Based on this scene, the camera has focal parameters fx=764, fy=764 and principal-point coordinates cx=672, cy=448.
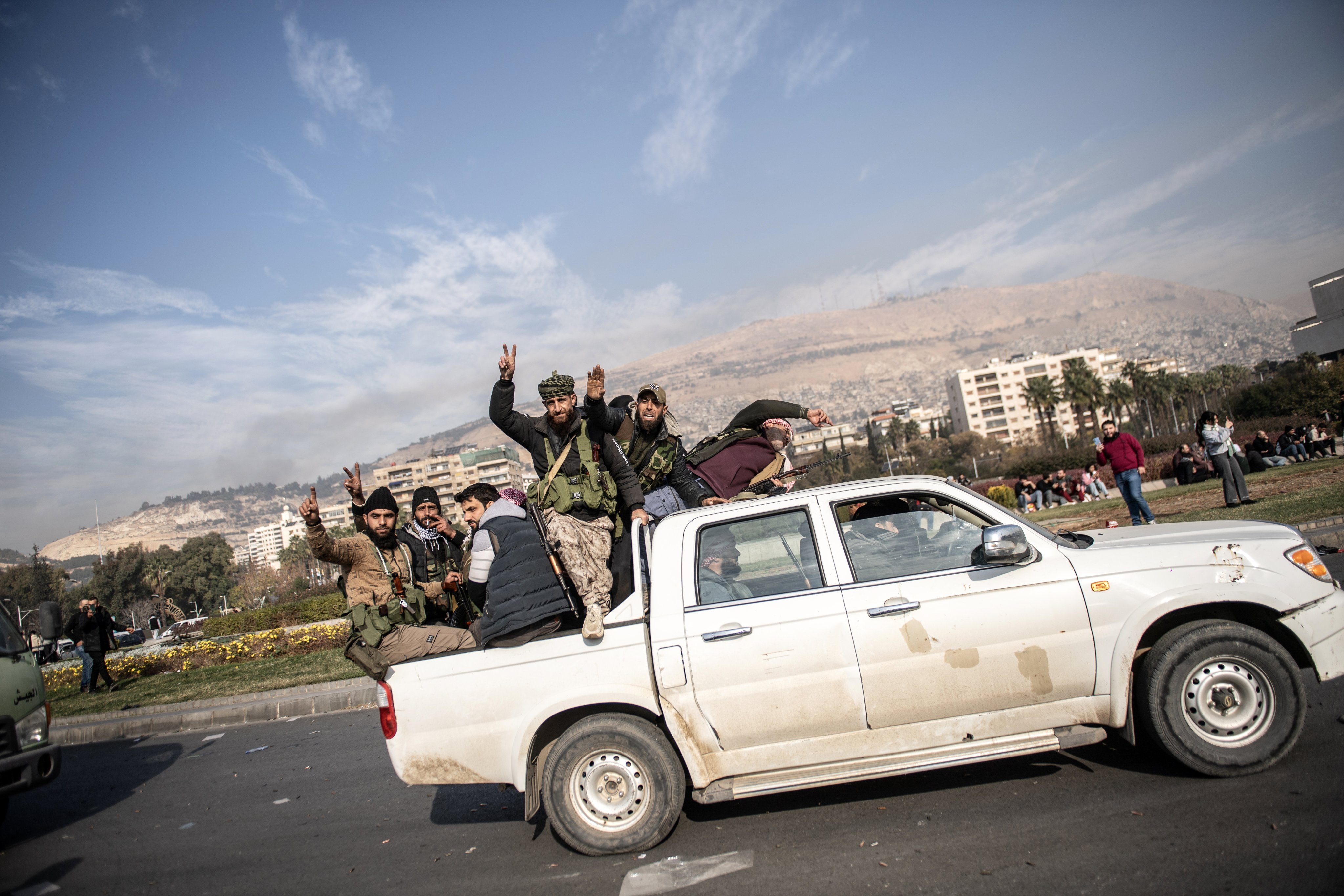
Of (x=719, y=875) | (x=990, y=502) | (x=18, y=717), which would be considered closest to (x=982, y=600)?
(x=990, y=502)

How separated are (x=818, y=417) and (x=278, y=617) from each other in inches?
1300

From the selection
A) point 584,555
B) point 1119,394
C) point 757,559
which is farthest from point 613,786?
point 1119,394

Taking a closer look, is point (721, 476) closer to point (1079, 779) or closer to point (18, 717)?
point (1079, 779)

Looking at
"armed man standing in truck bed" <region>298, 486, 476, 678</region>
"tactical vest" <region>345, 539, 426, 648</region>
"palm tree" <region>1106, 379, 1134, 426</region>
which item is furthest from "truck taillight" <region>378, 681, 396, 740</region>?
"palm tree" <region>1106, 379, 1134, 426</region>

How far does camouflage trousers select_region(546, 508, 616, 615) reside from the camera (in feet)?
14.9

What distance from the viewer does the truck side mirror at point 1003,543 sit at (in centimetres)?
383

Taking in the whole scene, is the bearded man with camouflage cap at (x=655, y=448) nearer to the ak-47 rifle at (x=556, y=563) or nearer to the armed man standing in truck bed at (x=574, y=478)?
the armed man standing in truck bed at (x=574, y=478)

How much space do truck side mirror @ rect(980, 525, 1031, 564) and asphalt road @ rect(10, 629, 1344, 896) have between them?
1.34 meters

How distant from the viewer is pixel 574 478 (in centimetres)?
509

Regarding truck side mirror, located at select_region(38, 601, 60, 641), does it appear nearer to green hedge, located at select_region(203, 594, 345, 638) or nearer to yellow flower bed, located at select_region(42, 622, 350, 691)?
yellow flower bed, located at select_region(42, 622, 350, 691)

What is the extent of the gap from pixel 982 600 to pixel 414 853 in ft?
12.2

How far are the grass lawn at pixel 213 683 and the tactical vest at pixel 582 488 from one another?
27.7 ft

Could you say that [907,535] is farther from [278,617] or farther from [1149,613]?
[278,617]

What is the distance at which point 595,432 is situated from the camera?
5566 mm
